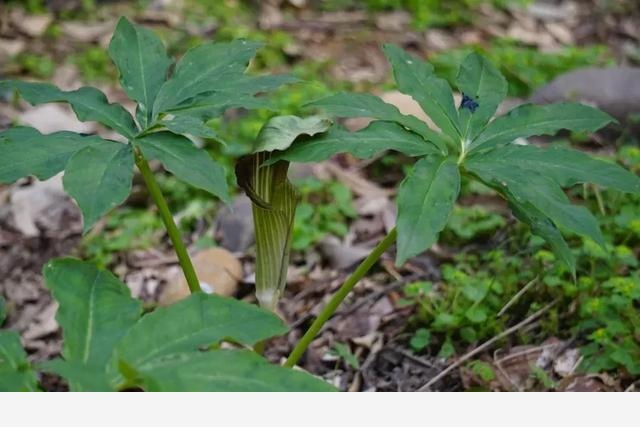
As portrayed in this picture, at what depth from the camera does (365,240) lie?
8.21 ft

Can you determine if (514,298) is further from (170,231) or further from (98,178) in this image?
(98,178)

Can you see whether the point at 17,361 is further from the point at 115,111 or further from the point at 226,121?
the point at 226,121

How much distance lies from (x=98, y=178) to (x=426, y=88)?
23.6 inches

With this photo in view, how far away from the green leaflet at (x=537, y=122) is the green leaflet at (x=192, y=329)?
499 millimetres

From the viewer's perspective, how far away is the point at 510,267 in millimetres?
2145

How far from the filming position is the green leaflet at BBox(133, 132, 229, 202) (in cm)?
126

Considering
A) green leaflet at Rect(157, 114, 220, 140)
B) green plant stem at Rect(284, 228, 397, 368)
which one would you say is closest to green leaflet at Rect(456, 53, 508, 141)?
green plant stem at Rect(284, 228, 397, 368)

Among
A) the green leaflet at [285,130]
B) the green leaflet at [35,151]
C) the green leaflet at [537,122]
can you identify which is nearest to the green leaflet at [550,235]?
the green leaflet at [537,122]

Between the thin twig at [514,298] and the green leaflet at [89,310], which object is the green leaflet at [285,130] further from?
the thin twig at [514,298]

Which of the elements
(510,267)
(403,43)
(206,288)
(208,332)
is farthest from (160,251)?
(403,43)

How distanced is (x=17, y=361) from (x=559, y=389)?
45.0 inches

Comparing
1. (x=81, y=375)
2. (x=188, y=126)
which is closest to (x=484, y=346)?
(x=188, y=126)

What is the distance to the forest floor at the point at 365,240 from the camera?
1.95 metres

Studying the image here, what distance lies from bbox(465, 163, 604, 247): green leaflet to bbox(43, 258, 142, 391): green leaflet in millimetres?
575
